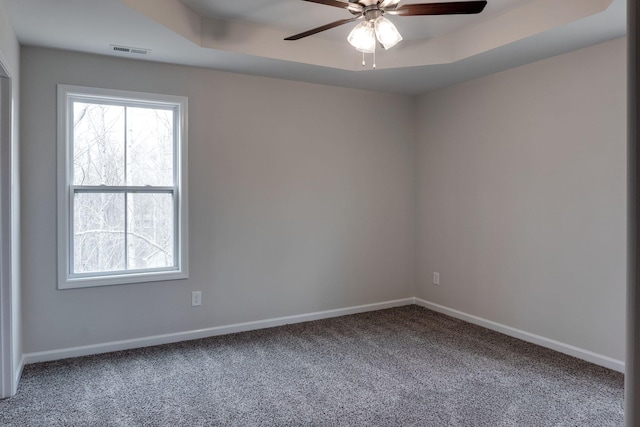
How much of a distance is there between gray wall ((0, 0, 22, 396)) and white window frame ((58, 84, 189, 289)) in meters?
0.30

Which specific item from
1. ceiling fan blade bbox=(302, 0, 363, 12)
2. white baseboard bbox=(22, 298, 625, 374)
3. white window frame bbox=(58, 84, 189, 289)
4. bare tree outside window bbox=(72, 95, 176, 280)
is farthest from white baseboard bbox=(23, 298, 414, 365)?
ceiling fan blade bbox=(302, 0, 363, 12)

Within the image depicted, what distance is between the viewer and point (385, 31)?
252 cm

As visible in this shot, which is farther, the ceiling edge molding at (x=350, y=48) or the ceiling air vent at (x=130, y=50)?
the ceiling air vent at (x=130, y=50)

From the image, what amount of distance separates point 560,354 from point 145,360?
10.6 feet

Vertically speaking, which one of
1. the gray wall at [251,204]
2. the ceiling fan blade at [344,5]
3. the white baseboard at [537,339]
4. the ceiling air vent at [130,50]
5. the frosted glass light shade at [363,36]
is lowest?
the white baseboard at [537,339]

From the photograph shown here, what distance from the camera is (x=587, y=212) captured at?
328cm

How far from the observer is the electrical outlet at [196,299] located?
3.81 metres

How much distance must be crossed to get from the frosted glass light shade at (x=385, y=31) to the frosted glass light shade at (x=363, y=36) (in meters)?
0.05

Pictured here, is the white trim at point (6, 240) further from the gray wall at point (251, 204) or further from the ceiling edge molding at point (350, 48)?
the ceiling edge molding at point (350, 48)

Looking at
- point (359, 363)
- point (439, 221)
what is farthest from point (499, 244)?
point (359, 363)

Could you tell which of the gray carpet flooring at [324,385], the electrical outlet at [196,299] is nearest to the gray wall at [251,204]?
the electrical outlet at [196,299]

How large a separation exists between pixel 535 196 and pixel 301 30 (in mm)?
2369

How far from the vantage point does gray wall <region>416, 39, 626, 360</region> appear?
3.14 m

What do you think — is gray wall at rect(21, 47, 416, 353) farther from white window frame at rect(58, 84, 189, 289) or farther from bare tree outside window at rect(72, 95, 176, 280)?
bare tree outside window at rect(72, 95, 176, 280)
